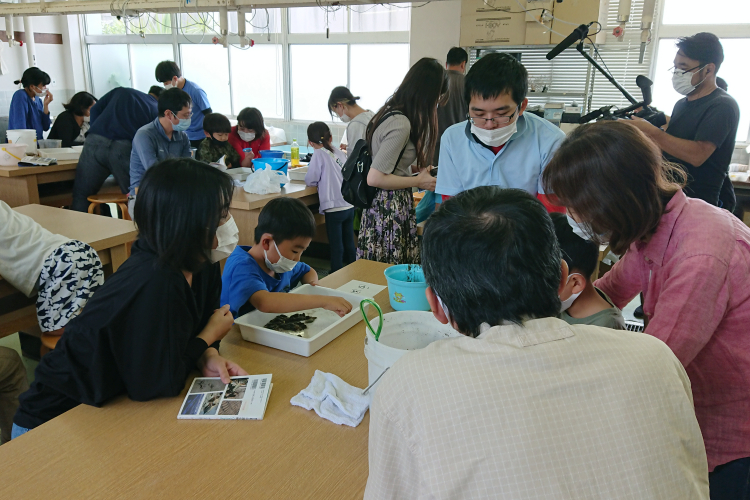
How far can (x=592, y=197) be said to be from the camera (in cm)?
97

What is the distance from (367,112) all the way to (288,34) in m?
3.74

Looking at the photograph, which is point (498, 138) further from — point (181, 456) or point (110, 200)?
point (110, 200)

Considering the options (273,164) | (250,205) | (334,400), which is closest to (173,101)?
(273,164)

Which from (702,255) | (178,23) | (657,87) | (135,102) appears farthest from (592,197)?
(178,23)

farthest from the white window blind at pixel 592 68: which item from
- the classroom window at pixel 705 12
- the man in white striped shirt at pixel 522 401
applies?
the man in white striped shirt at pixel 522 401

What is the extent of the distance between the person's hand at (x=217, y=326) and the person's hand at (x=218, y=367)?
5 centimetres

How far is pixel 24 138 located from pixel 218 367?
4198mm

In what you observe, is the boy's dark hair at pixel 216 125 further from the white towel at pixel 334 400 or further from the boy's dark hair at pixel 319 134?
the white towel at pixel 334 400

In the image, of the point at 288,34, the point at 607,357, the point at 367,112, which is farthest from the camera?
the point at 288,34

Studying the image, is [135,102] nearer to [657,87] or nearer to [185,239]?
[185,239]

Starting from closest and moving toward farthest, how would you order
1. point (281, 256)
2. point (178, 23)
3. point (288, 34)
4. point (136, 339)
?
1. point (136, 339)
2. point (281, 256)
3. point (288, 34)
4. point (178, 23)

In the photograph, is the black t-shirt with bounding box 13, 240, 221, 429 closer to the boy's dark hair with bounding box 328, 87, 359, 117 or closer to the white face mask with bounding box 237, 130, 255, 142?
the boy's dark hair with bounding box 328, 87, 359, 117

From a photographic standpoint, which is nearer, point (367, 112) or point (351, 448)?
point (351, 448)

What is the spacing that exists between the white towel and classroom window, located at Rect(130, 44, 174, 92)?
7.86 metres
